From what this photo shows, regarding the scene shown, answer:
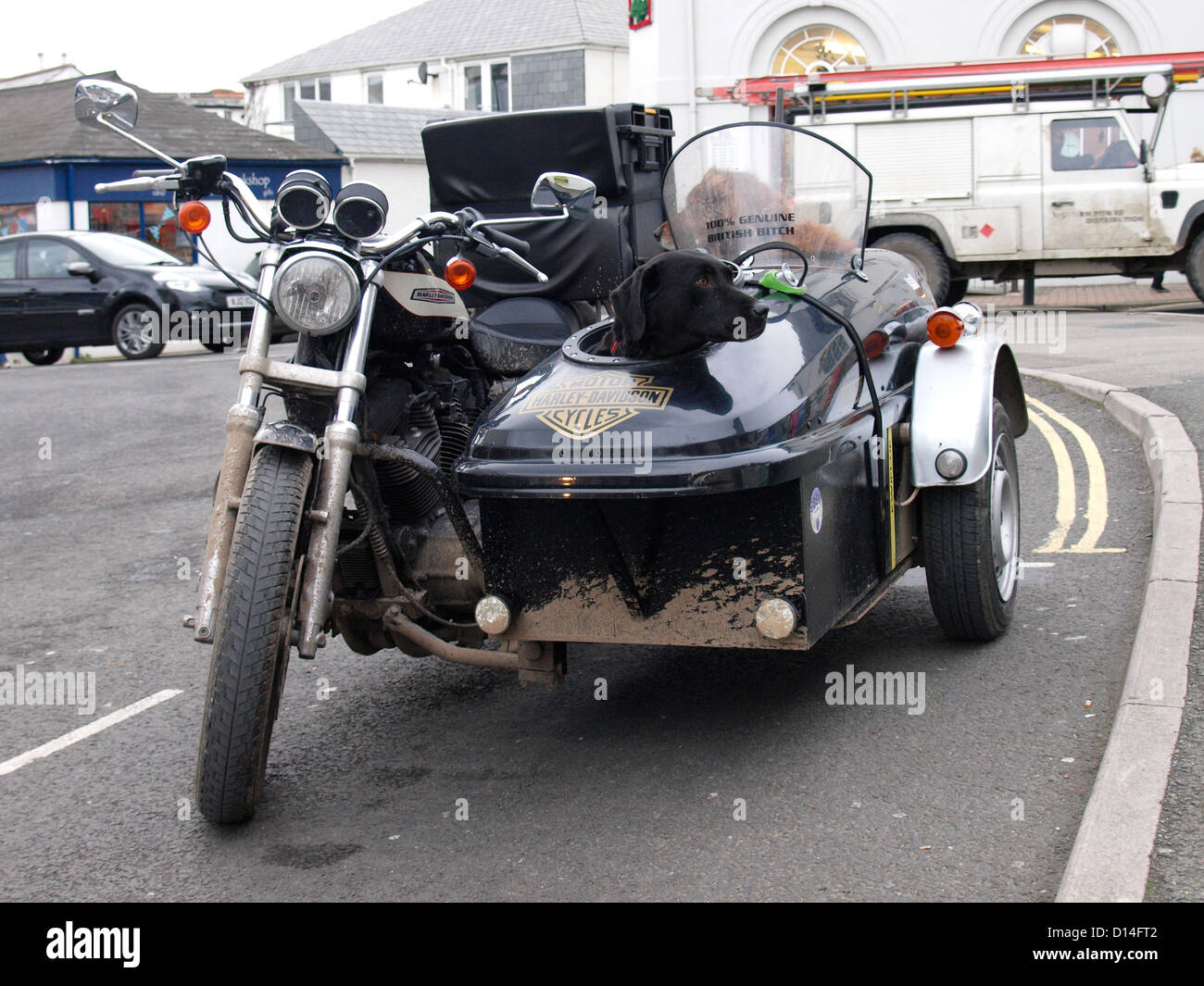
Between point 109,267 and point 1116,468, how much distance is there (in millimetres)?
13937

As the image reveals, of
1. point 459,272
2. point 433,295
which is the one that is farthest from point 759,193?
point 433,295

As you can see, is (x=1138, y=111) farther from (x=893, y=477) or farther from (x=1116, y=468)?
(x=893, y=477)

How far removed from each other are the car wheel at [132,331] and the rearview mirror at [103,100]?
13.8 meters

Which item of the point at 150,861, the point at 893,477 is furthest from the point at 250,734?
the point at 893,477

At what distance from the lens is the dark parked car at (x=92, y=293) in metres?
17.5

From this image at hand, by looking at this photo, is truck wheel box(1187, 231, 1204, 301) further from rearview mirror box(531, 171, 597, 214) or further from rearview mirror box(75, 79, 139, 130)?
rearview mirror box(75, 79, 139, 130)

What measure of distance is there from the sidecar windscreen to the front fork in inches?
55.6

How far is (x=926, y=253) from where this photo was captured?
17469 mm

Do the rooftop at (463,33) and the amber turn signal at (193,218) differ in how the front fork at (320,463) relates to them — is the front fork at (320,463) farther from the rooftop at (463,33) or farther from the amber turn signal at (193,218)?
the rooftop at (463,33)

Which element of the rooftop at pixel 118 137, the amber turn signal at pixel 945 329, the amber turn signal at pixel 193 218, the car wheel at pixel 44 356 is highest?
the rooftop at pixel 118 137

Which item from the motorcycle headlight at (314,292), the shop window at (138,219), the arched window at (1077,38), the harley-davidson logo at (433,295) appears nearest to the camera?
the motorcycle headlight at (314,292)

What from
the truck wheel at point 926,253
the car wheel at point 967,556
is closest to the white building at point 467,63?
the truck wheel at point 926,253

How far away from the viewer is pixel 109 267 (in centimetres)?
1792

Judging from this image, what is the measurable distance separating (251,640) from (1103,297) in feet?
63.4
